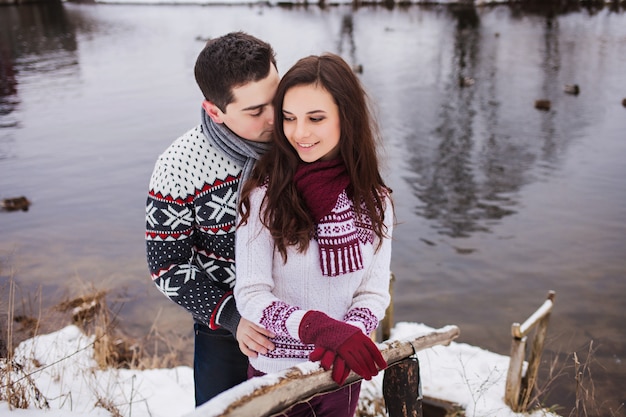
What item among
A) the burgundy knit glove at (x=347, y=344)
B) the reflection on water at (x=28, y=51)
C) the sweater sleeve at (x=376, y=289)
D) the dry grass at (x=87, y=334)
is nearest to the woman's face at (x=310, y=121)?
the sweater sleeve at (x=376, y=289)

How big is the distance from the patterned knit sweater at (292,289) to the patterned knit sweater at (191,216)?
119 millimetres

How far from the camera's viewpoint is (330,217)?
195 centimetres

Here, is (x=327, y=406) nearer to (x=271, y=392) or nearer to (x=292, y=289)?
(x=292, y=289)

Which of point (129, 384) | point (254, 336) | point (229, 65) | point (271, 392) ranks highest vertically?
point (229, 65)

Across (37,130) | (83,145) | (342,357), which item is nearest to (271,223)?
(342,357)

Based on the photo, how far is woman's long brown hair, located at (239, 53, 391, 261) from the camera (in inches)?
74.7

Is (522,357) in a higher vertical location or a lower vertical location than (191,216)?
lower

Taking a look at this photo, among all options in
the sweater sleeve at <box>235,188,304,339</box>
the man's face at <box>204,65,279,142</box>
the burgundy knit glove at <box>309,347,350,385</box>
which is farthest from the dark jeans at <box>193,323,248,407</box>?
the man's face at <box>204,65,279,142</box>

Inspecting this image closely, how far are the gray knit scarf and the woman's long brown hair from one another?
4 cm

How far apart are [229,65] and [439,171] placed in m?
10.6

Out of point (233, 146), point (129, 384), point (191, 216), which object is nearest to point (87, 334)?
point (129, 384)

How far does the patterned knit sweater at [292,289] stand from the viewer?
1867 mm

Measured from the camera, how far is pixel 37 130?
1495 cm

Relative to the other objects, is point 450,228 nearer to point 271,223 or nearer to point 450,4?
point 271,223
